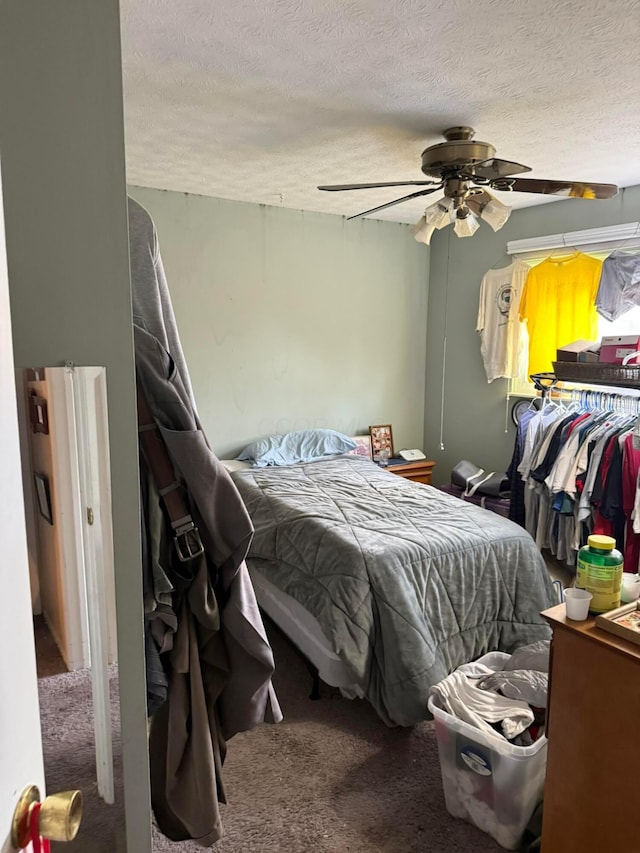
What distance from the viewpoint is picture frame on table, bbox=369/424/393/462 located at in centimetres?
468

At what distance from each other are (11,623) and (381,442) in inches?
167

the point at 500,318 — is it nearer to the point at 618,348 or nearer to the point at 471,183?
the point at 618,348

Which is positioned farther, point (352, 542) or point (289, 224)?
point (289, 224)

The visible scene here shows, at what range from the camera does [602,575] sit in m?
1.31

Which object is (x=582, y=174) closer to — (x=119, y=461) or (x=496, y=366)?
(x=496, y=366)

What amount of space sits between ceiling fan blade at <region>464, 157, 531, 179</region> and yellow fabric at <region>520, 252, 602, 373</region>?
1.63 meters

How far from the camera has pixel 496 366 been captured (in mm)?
4191

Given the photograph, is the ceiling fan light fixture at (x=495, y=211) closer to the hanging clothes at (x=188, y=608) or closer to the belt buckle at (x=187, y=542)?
the hanging clothes at (x=188, y=608)

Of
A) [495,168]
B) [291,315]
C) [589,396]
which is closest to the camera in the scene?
[495,168]

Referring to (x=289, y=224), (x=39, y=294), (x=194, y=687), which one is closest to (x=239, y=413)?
(x=289, y=224)

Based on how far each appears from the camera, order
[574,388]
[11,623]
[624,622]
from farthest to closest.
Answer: [574,388] < [624,622] < [11,623]

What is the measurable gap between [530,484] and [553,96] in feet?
7.33

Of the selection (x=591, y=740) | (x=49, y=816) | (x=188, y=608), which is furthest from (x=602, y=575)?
(x=49, y=816)

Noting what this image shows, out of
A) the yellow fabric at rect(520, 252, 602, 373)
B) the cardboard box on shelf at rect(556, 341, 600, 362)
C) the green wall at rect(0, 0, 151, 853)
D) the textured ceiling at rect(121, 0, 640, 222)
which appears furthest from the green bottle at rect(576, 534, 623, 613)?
the yellow fabric at rect(520, 252, 602, 373)
